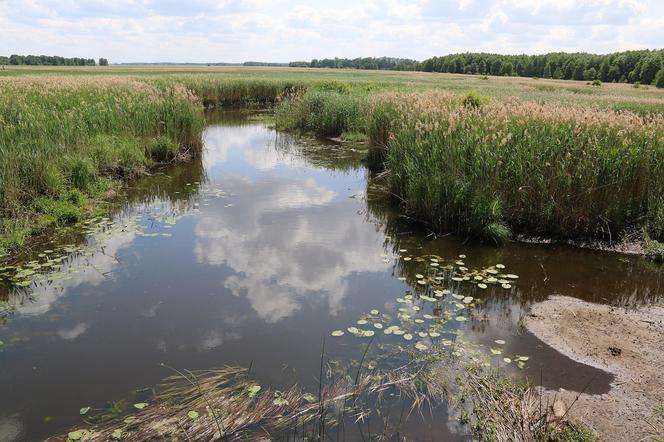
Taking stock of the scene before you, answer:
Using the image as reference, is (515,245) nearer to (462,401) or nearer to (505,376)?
(505,376)

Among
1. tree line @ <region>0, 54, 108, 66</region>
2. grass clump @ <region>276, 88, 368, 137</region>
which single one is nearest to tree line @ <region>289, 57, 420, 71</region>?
tree line @ <region>0, 54, 108, 66</region>

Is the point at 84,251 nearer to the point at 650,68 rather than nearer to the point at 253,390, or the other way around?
the point at 253,390

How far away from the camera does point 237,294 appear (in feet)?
19.8

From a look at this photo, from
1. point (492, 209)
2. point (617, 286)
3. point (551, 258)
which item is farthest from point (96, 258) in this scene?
point (617, 286)

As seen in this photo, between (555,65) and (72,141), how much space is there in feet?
334

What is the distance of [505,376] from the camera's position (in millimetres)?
4410

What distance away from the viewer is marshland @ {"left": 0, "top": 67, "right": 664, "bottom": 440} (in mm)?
3912

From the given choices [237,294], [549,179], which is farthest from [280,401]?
[549,179]

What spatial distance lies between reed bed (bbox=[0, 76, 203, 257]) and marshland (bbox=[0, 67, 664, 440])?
62 mm

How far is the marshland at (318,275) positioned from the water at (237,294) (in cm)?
3

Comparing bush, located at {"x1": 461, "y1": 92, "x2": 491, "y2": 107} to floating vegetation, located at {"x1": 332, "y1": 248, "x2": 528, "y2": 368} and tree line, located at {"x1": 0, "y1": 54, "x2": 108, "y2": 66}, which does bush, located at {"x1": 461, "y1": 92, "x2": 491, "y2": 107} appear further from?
tree line, located at {"x1": 0, "y1": 54, "x2": 108, "y2": 66}

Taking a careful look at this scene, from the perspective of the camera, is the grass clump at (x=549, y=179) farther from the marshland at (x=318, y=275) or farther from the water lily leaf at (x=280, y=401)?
the water lily leaf at (x=280, y=401)

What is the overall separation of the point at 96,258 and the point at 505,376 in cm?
601

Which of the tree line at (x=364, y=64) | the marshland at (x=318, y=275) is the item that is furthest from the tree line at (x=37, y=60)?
the marshland at (x=318, y=275)
